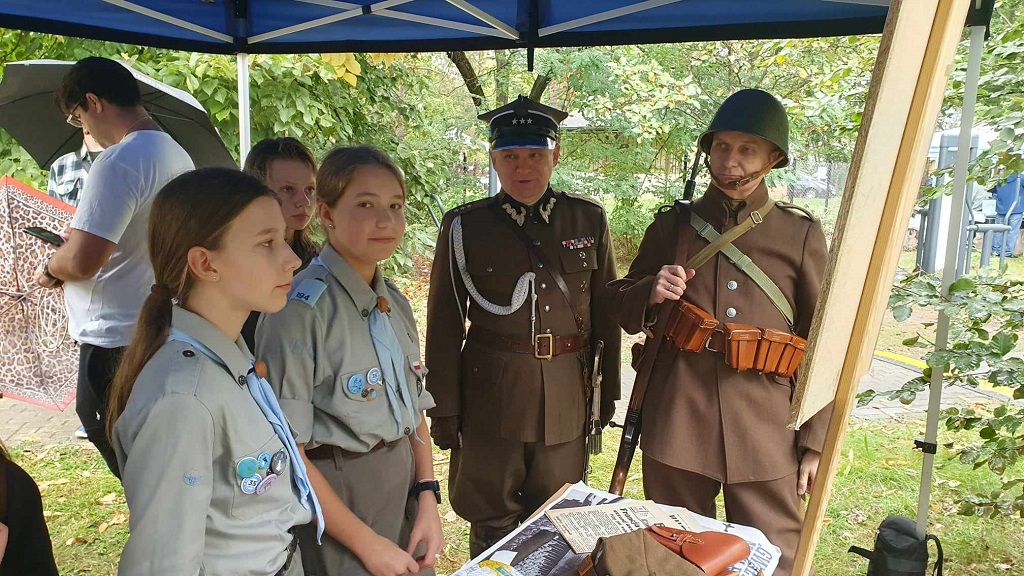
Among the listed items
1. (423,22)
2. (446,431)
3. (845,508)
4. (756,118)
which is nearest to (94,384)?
(446,431)

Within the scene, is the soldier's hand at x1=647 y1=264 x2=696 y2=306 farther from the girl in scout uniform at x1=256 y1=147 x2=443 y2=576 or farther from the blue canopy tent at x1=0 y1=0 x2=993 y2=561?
the blue canopy tent at x1=0 y1=0 x2=993 y2=561

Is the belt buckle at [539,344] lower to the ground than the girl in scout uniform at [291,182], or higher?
lower

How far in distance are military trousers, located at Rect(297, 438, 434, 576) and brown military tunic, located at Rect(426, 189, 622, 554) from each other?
30.6 inches

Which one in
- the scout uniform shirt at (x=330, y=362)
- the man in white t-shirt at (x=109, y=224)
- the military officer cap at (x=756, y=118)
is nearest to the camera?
the scout uniform shirt at (x=330, y=362)

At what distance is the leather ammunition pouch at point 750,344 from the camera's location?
2.05m

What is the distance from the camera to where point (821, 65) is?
24.8 feet

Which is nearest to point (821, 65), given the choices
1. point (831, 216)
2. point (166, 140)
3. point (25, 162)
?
point (831, 216)

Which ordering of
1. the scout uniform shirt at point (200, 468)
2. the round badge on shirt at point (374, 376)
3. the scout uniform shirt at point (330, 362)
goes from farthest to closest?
1. the round badge on shirt at point (374, 376)
2. the scout uniform shirt at point (330, 362)
3. the scout uniform shirt at point (200, 468)

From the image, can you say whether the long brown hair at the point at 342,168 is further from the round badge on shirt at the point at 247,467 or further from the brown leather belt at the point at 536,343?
the brown leather belt at the point at 536,343

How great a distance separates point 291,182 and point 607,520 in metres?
1.72

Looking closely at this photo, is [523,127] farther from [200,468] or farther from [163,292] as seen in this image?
[200,468]

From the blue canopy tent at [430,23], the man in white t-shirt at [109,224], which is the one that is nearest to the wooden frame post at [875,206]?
the blue canopy tent at [430,23]

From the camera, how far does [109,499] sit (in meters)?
3.79

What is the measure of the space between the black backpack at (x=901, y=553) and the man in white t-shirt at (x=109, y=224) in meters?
2.91
